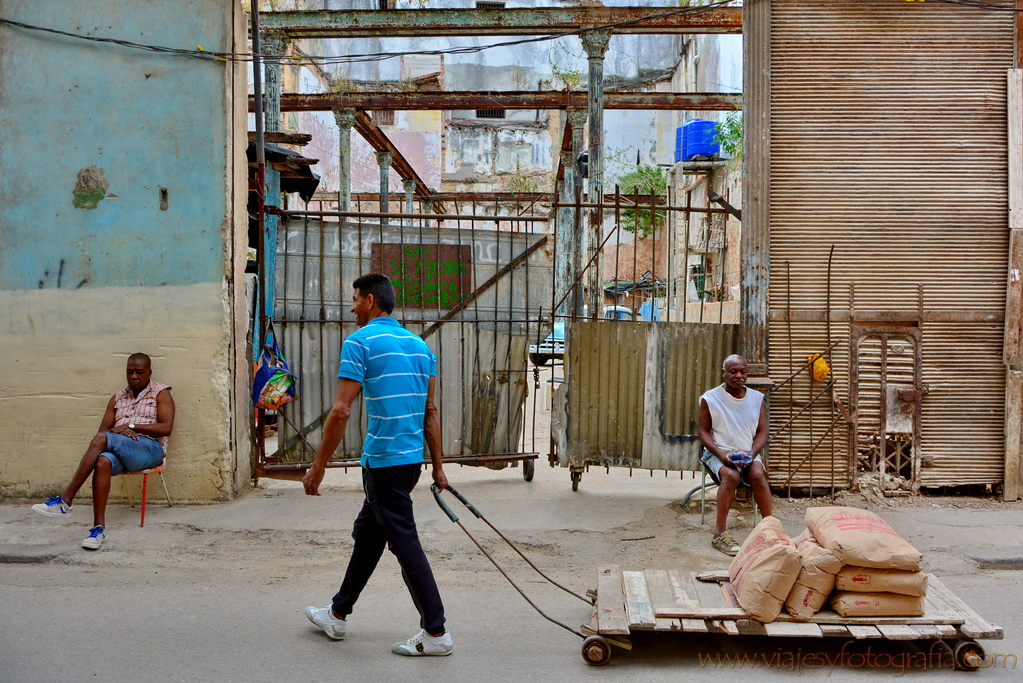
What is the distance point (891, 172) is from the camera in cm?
635

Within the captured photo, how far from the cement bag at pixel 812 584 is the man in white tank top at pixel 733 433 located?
67.1 inches

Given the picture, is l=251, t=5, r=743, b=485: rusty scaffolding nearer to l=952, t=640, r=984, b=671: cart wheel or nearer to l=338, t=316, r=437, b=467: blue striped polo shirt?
l=338, t=316, r=437, b=467: blue striped polo shirt

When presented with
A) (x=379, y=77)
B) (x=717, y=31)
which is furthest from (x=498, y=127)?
(x=717, y=31)

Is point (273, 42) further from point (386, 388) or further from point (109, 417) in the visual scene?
point (386, 388)

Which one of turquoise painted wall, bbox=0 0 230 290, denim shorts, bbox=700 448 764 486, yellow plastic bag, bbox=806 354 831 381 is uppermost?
turquoise painted wall, bbox=0 0 230 290

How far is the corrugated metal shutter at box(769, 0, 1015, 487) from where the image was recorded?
20.8 feet

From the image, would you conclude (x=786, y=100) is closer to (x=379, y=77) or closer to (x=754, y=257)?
(x=754, y=257)

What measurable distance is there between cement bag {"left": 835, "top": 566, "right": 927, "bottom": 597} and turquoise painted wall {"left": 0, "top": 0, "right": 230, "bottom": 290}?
16.3ft

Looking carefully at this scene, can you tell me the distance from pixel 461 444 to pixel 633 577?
2.78 metres

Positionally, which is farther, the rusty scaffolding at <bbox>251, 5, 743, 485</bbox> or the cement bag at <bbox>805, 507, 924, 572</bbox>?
the rusty scaffolding at <bbox>251, 5, 743, 485</bbox>

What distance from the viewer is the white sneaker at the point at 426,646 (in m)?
3.64

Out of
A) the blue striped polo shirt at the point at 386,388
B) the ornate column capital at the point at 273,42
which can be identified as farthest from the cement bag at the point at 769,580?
the ornate column capital at the point at 273,42

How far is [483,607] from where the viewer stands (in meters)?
4.42

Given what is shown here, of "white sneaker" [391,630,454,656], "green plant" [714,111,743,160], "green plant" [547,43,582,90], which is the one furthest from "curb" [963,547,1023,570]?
"green plant" [547,43,582,90]
